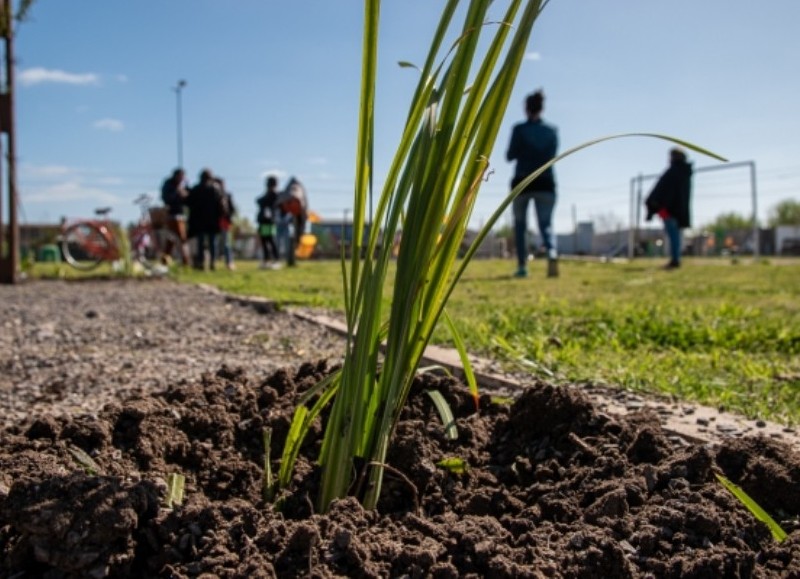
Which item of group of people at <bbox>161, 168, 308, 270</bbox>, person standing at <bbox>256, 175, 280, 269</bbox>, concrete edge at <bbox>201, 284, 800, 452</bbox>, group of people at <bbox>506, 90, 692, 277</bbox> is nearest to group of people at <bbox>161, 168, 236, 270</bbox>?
group of people at <bbox>161, 168, 308, 270</bbox>

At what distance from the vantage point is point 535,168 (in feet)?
32.2

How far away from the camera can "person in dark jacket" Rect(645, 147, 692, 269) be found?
44.2ft

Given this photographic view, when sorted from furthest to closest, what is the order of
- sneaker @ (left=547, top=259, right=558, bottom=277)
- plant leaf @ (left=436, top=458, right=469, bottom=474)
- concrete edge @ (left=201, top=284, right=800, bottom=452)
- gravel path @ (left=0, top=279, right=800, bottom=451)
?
sneaker @ (left=547, top=259, right=558, bottom=277) → gravel path @ (left=0, top=279, right=800, bottom=451) → concrete edge @ (left=201, top=284, right=800, bottom=452) → plant leaf @ (left=436, top=458, right=469, bottom=474)

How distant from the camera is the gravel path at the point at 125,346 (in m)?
3.23

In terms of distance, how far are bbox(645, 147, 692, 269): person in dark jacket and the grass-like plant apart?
12.6 m

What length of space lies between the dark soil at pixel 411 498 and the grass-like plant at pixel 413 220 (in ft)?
0.44

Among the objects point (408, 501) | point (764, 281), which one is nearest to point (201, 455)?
point (408, 501)

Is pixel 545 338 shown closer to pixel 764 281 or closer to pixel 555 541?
pixel 555 541

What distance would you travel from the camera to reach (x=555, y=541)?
150cm

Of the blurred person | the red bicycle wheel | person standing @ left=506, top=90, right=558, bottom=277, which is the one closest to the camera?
person standing @ left=506, top=90, right=558, bottom=277

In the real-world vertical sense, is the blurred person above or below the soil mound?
above

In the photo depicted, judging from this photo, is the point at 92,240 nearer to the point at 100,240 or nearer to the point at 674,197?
the point at 100,240

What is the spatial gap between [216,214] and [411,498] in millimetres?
13712

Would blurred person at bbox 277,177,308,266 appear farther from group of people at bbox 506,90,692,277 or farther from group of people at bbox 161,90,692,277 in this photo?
group of people at bbox 506,90,692,277
